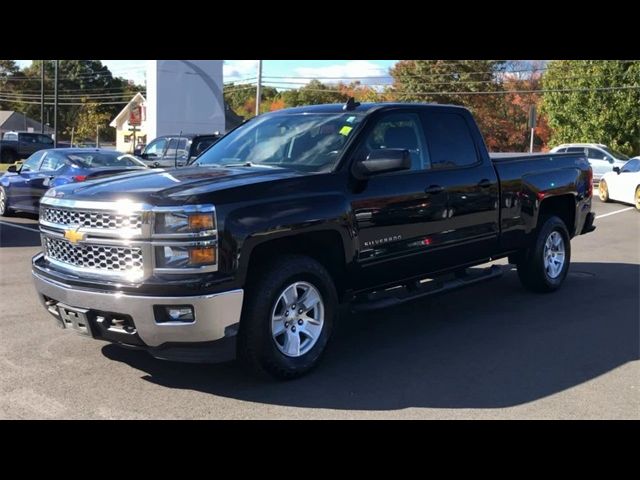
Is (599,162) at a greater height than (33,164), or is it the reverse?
(599,162)

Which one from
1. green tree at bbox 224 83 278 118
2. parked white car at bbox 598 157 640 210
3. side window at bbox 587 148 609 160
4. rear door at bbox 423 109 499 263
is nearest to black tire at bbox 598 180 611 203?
parked white car at bbox 598 157 640 210

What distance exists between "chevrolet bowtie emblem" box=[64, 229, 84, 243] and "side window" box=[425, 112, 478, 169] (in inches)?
123

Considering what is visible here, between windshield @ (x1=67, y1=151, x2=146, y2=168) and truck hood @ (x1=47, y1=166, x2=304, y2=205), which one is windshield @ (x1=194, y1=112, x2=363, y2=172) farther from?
windshield @ (x1=67, y1=151, x2=146, y2=168)

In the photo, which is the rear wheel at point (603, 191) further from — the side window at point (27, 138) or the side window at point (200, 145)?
the side window at point (27, 138)

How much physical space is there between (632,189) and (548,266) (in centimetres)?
1242

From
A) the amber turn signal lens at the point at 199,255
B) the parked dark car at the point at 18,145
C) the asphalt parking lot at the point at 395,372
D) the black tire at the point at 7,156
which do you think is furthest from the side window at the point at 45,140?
the amber turn signal lens at the point at 199,255

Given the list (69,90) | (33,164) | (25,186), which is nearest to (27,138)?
(33,164)

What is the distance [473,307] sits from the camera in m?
7.14

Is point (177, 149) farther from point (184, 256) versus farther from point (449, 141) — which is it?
point (184, 256)

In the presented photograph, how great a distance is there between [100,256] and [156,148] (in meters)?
13.7

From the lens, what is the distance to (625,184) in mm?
18828

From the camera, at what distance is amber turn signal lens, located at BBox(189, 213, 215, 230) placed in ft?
13.9

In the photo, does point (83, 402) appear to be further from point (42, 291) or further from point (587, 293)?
point (587, 293)

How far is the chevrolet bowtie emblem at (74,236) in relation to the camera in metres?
4.56
